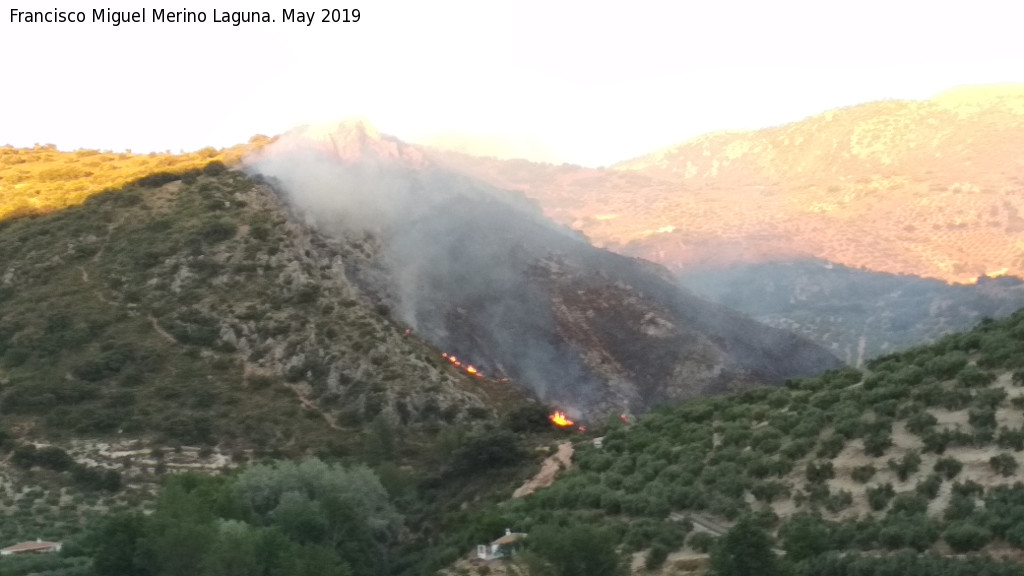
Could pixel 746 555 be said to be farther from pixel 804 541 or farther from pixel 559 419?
pixel 559 419

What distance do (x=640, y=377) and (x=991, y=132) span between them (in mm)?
86478

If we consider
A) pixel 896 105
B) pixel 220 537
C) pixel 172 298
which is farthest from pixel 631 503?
pixel 896 105

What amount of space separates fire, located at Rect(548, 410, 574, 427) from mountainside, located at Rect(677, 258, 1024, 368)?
37.2m

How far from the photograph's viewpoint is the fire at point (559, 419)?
56.0 metres

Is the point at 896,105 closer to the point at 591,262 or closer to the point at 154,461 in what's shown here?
the point at 591,262

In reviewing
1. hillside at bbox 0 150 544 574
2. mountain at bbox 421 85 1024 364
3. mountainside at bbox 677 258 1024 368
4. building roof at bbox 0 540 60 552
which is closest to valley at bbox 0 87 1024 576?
hillside at bbox 0 150 544 574

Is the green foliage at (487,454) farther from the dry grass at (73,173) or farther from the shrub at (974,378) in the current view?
the dry grass at (73,173)

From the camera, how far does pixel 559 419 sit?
59.8 m

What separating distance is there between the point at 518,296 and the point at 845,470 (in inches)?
2035

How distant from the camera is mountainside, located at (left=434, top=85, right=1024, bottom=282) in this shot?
117375 millimetres

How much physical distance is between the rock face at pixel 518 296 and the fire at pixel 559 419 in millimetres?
5065

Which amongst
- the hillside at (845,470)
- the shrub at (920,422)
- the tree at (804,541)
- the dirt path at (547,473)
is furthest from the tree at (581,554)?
the dirt path at (547,473)

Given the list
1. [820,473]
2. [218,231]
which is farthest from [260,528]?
[218,231]

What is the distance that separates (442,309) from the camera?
75.5 metres
